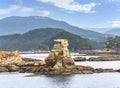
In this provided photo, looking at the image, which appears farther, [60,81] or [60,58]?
[60,58]

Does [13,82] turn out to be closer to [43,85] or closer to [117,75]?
[43,85]

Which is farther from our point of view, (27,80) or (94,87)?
(27,80)

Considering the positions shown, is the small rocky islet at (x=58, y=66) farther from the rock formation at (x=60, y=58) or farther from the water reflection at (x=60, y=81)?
the water reflection at (x=60, y=81)

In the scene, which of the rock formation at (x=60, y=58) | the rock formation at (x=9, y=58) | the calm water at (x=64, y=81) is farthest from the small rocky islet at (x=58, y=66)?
the rock formation at (x=9, y=58)

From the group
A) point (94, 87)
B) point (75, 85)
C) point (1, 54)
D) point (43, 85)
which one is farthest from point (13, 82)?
point (1, 54)

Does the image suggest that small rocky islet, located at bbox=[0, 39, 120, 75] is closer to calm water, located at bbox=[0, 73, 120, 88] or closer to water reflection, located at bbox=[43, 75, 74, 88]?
calm water, located at bbox=[0, 73, 120, 88]

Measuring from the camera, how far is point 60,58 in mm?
108375

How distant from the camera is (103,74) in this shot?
105250 mm

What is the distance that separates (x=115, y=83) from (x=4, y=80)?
83.5 ft

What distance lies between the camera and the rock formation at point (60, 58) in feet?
352

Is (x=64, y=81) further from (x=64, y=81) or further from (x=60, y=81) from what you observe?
(x=60, y=81)

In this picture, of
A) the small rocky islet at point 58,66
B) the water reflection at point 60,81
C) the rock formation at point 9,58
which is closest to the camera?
the water reflection at point 60,81

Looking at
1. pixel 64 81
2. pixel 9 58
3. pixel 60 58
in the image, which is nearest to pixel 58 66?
pixel 60 58

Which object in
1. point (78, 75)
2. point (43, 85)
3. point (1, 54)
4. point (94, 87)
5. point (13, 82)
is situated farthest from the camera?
point (1, 54)
